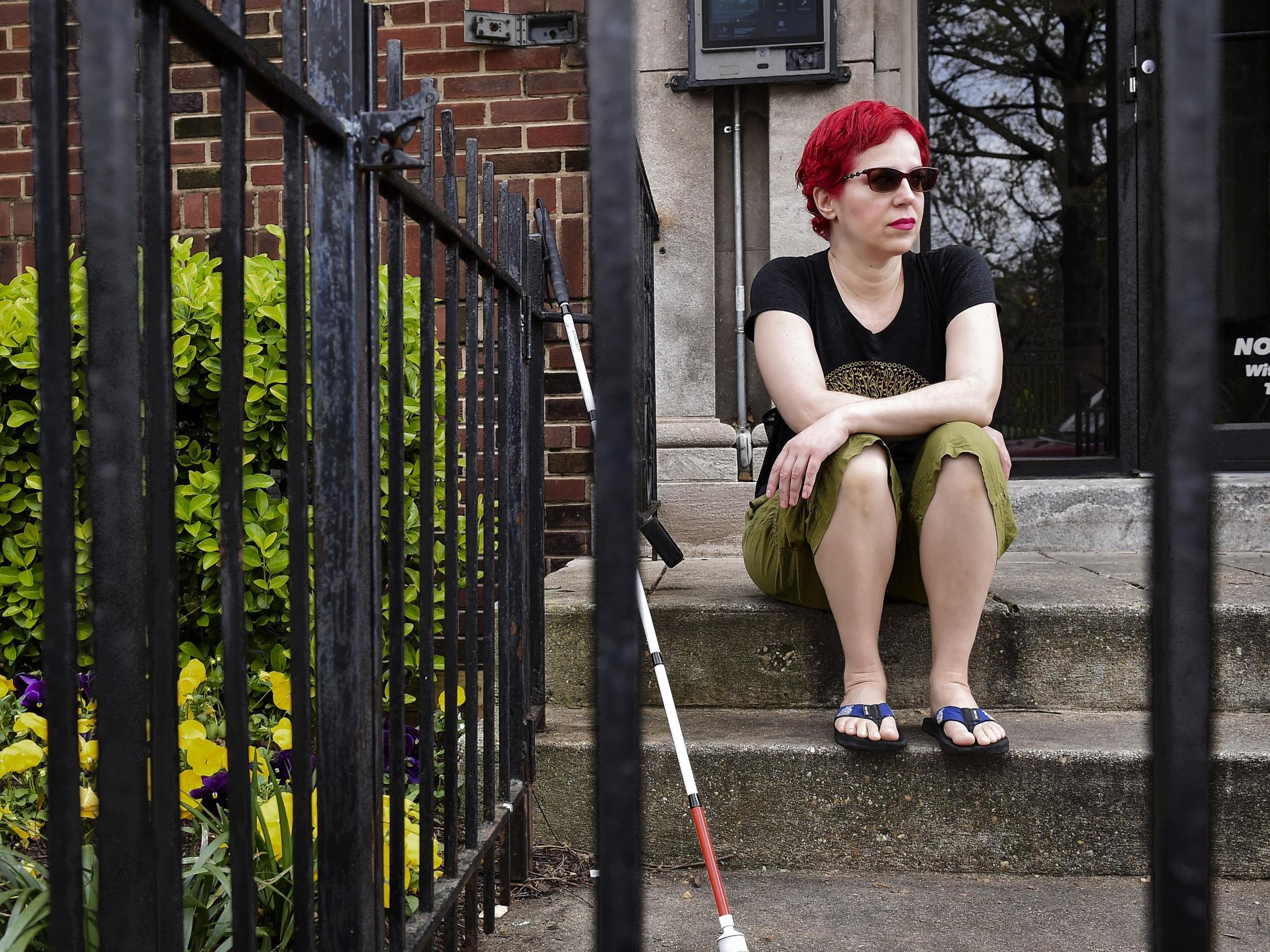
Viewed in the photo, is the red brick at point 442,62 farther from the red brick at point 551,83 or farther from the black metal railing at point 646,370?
the black metal railing at point 646,370

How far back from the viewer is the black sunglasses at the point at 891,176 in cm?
240

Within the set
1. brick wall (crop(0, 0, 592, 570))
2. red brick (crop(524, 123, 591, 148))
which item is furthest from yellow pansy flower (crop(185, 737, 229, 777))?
red brick (crop(524, 123, 591, 148))

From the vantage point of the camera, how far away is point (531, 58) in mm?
3627

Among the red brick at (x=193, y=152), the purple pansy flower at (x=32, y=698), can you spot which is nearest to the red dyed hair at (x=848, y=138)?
the purple pansy flower at (x=32, y=698)

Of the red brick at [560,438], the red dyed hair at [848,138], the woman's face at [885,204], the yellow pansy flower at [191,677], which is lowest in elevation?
the yellow pansy flower at [191,677]

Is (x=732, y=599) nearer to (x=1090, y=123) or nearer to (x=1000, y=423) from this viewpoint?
(x=1000, y=423)

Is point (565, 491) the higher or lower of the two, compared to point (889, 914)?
higher

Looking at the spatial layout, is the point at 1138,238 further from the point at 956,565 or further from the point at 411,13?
the point at 411,13

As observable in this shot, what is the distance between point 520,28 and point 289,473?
2.99 meters

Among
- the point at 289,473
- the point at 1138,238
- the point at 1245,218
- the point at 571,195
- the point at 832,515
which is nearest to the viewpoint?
the point at 289,473

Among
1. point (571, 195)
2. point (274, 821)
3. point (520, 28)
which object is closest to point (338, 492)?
point (274, 821)

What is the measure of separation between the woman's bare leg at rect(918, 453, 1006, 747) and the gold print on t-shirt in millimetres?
342

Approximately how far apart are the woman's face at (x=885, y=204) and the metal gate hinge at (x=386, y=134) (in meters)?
1.49

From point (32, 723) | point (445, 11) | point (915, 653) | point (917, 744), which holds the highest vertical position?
point (445, 11)
